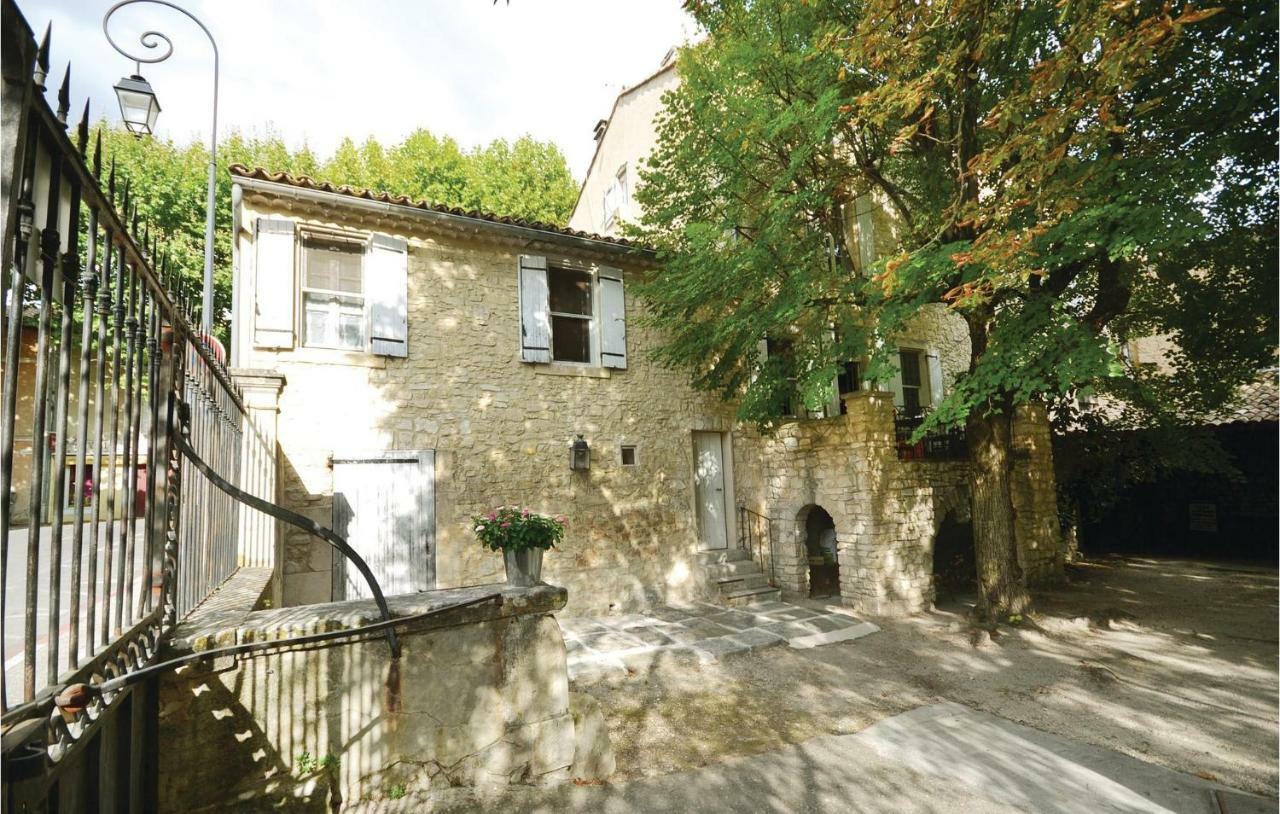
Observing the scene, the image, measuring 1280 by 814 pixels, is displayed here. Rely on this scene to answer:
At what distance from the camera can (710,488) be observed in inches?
384

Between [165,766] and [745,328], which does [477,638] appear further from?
[745,328]

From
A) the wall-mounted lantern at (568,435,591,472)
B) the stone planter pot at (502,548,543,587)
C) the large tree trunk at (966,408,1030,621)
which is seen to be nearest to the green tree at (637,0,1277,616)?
the large tree trunk at (966,408,1030,621)

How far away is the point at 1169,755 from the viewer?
418 cm

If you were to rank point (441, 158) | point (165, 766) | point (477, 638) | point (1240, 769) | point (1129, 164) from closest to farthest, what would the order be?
1. point (165, 766)
2. point (477, 638)
3. point (1240, 769)
4. point (1129, 164)
5. point (441, 158)

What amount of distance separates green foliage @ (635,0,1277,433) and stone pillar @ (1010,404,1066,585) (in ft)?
6.02

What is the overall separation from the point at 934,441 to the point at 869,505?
225cm

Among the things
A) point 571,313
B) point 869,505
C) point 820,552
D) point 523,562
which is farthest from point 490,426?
point 820,552

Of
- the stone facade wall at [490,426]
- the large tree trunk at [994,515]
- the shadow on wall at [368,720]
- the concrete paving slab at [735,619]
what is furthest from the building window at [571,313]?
the shadow on wall at [368,720]

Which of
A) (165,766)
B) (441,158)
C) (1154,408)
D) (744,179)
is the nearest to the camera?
(165,766)

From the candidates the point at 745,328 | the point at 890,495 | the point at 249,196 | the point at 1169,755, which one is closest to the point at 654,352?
the point at 745,328

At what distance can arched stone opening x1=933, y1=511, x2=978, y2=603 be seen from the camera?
9.57 meters

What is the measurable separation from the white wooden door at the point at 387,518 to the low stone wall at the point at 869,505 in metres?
5.51

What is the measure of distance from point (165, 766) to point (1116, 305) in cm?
896

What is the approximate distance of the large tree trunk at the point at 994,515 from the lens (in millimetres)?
7301
